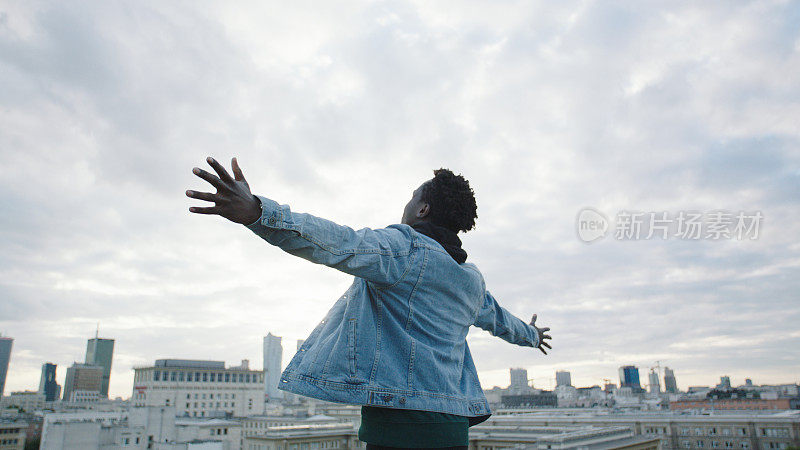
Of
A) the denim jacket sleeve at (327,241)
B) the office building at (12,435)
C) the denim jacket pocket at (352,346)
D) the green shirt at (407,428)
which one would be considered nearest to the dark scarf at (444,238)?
the denim jacket sleeve at (327,241)

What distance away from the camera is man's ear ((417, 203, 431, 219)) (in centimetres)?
392

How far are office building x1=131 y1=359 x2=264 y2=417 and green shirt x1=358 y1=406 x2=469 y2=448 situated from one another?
9986 centimetres

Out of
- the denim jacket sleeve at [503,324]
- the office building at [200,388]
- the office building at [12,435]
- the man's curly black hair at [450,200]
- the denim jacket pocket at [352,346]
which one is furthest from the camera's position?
the office building at [200,388]

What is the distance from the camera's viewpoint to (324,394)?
2982mm

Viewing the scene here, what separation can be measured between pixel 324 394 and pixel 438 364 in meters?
0.85

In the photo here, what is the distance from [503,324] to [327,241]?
2.75m

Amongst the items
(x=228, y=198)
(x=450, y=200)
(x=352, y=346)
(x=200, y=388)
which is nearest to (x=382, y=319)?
→ (x=352, y=346)

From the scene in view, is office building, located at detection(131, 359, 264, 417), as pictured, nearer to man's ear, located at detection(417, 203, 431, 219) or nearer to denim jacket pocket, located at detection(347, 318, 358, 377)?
man's ear, located at detection(417, 203, 431, 219)

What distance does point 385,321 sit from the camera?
129 inches

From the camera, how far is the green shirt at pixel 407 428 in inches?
125

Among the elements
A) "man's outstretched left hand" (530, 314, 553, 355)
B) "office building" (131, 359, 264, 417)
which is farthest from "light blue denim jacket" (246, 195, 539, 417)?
"office building" (131, 359, 264, 417)

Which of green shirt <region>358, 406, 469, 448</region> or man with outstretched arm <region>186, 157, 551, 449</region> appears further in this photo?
green shirt <region>358, 406, 469, 448</region>

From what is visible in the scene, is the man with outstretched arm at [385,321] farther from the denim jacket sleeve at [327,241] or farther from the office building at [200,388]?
the office building at [200,388]

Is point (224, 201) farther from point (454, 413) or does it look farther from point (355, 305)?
point (454, 413)
